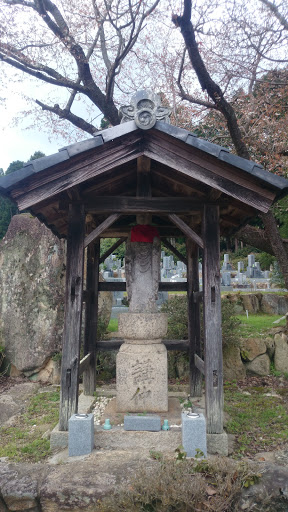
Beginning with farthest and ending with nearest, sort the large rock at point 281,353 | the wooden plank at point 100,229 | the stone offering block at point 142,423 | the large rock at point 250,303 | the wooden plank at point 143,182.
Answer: the large rock at point 250,303 → the large rock at point 281,353 → the wooden plank at point 143,182 → the wooden plank at point 100,229 → the stone offering block at point 142,423

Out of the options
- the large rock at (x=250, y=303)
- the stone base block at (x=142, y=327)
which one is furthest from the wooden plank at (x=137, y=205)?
the large rock at (x=250, y=303)

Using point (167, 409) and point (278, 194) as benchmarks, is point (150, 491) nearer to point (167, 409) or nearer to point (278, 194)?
point (167, 409)

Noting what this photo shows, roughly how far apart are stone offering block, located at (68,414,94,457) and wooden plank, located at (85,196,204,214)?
94.5 inches

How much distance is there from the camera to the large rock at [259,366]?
736 cm

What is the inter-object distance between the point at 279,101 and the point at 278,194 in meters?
6.67

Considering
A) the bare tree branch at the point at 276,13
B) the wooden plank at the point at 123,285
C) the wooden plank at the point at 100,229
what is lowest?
the wooden plank at the point at 123,285

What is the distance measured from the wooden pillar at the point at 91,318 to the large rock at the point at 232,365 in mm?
2963

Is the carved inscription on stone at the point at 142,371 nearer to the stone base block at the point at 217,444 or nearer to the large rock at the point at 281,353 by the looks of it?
the stone base block at the point at 217,444

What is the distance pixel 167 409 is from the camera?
4625mm

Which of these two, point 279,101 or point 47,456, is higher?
point 279,101

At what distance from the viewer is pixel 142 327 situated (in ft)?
15.2

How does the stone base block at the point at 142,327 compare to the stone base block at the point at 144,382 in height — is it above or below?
above

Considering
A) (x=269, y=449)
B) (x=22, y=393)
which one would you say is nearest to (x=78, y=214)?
(x=269, y=449)

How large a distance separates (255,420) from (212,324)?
78.3 inches
